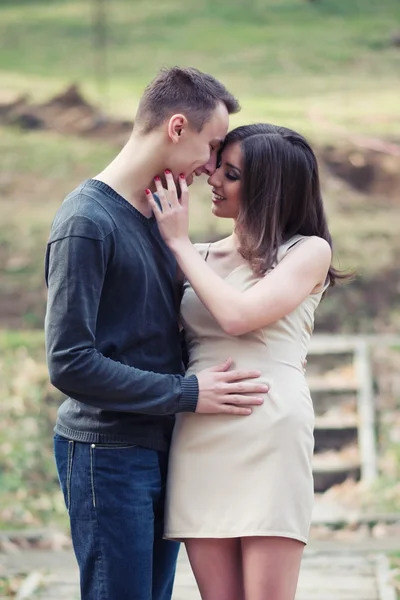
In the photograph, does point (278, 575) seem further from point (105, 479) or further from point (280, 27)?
point (280, 27)

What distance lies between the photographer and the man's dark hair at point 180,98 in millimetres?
2104

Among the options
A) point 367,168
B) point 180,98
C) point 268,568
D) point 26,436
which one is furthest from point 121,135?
point 268,568

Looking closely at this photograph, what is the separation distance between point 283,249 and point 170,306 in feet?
0.94

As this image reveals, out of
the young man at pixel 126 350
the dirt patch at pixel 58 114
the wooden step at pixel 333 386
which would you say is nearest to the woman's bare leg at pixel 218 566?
the young man at pixel 126 350

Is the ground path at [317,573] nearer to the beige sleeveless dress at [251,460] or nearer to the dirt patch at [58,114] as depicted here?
the beige sleeveless dress at [251,460]

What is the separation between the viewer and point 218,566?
6.95 ft

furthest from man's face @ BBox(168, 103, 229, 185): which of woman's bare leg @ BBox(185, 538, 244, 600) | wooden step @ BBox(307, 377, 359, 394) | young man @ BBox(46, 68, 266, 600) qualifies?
wooden step @ BBox(307, 377, 359, 394)

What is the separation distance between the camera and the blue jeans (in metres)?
2.02

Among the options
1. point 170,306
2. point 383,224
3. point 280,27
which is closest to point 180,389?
point 170,306

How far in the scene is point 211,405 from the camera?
206 cm

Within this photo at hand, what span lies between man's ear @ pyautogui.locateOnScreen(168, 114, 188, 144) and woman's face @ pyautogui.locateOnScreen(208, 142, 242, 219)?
153mm

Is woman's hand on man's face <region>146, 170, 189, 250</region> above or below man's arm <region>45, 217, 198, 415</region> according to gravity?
above

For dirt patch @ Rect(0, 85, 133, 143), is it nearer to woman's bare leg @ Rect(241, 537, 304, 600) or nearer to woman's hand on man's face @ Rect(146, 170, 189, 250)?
woman's hand on man's face @ Rect(146, 170, 189, 250)

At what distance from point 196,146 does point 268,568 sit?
93 centimetres
